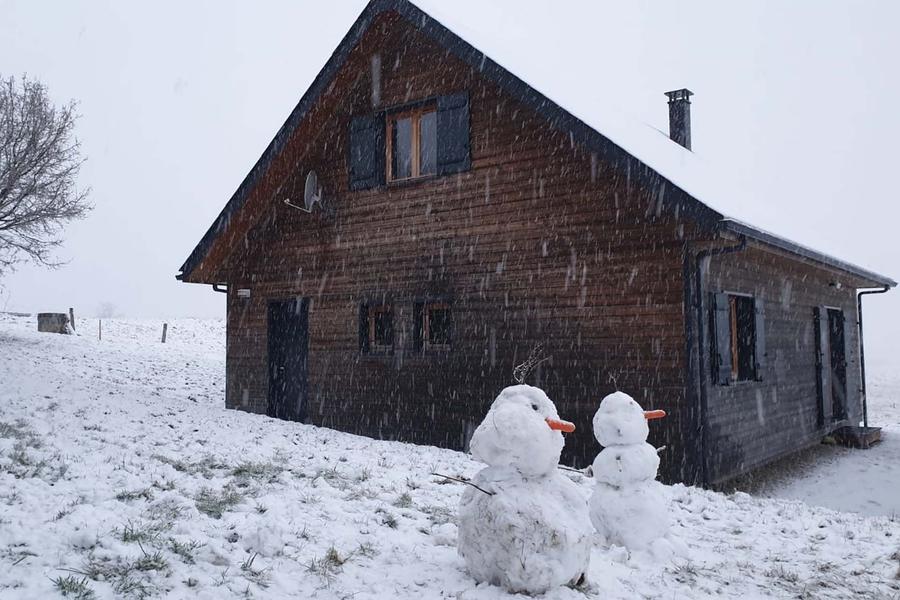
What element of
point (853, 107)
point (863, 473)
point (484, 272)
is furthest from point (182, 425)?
point (853, 107)

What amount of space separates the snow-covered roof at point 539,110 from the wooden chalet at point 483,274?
0.03 meters

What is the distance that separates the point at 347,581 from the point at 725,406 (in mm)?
6029

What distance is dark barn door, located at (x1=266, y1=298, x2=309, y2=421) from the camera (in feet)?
39.1

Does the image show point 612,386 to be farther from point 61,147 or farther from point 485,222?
point 61,147

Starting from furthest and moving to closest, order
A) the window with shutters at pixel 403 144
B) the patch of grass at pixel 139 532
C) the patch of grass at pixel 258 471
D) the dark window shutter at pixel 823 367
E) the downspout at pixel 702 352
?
the dark window shutter at pixel 823 367, the window with shutters at pixel 403 144, the downspout at pixel 702 352, the patch of grass at pixel 258 471, the patch of grass at pixel 139 532

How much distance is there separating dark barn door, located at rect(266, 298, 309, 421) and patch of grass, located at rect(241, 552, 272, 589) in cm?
792

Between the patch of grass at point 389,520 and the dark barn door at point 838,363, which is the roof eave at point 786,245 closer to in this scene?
the dark barn door at point 838,363

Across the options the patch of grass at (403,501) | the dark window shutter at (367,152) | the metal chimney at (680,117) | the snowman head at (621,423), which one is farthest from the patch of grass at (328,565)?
the metal chimney at (680,117)

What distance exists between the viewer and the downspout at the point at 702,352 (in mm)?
7832

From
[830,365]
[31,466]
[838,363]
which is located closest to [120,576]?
[31,466]

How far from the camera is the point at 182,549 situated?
401 cm

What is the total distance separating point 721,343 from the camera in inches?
326

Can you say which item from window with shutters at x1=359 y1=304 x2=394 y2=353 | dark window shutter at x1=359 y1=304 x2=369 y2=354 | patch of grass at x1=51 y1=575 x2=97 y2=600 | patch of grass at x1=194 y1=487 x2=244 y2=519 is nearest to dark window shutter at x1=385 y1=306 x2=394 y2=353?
window with shutters at x1=359 y1=304 x2=394 y2=353

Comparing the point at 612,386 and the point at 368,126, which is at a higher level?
the point at 368,126
